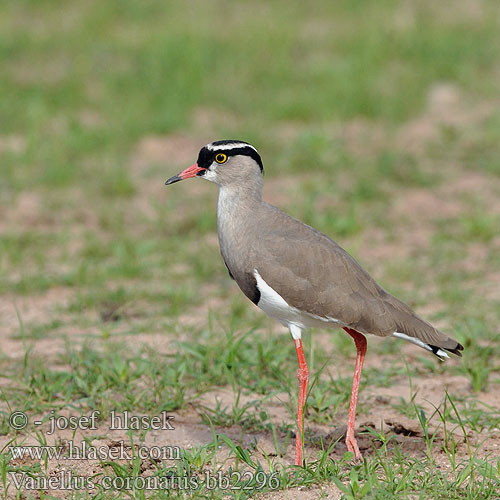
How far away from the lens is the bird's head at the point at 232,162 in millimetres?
4641

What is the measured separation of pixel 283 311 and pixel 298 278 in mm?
188

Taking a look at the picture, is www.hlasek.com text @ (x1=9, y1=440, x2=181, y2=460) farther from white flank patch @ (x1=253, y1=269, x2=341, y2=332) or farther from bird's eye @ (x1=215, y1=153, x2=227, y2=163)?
A: bird's eye @ (x1=215, y1=153, x2=227, y2=163)

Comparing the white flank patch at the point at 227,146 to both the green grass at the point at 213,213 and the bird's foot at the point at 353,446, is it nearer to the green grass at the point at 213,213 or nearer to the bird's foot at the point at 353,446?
the green grass at the point at 213,213

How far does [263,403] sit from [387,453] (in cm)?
94

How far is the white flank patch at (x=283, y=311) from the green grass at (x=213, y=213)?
1.58 feet

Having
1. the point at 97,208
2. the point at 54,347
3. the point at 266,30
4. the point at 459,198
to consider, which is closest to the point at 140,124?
the point at 97,208

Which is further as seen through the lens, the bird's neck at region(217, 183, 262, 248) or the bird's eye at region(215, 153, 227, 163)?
the bird's eye at region(215, 153, 227, 163)

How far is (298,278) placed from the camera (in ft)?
14.1

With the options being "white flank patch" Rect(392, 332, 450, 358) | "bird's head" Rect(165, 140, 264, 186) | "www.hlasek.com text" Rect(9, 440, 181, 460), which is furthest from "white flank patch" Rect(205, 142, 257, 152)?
"www.hlasek.com text" Rect(9, 440, 181, 460)

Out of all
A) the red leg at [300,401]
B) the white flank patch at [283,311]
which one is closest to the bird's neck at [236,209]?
the white flank patch at [283,311]

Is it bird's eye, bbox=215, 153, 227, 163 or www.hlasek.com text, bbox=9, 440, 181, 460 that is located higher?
bird's eye, bbox=215, 153, 227, 163

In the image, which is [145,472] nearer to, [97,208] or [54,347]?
[54,347]

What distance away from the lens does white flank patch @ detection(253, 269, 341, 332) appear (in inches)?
168

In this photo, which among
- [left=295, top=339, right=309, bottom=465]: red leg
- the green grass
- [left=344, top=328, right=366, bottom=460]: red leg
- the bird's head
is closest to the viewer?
[left=295, top=339, right=309, bottom=465]: red leg
